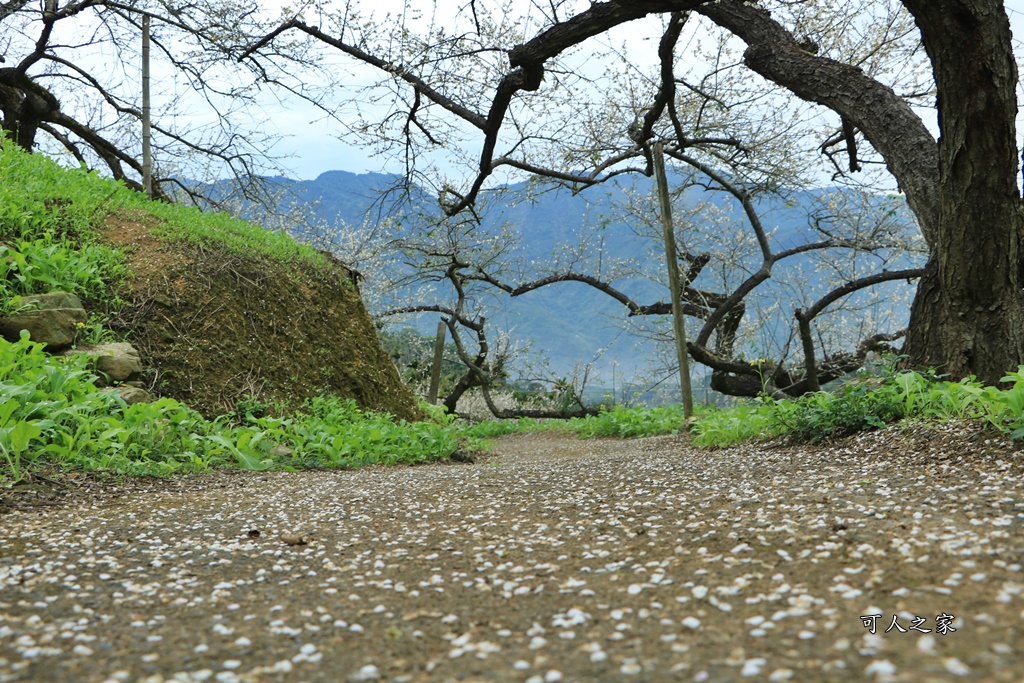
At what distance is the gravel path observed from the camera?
1.49 m

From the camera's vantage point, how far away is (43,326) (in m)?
5.26

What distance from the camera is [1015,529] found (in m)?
2.15

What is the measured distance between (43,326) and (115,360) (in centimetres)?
57

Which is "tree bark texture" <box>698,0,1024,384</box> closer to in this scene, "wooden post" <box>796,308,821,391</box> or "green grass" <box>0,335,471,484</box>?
"wooden post" <box>796,308,821,391</box>

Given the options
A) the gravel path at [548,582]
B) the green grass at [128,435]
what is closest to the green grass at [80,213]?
the green grass at [128,435]

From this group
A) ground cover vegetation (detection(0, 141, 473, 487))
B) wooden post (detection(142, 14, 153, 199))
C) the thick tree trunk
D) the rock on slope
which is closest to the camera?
ground cover vegetation (detection(0, 141, 473, 487))

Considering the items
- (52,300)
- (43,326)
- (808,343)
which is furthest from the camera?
(808,343)

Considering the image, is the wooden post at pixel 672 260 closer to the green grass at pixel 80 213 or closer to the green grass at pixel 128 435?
the green grass at pixel 128 435

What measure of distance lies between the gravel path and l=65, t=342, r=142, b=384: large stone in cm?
219

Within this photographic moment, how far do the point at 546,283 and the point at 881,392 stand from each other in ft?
31.8

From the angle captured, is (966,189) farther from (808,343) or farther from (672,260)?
(808,343)

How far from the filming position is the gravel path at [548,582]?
1.49m

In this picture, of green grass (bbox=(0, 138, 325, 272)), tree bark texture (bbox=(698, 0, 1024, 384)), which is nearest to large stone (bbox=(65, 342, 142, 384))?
green grass (bbox=(0, 138, 325, 272))

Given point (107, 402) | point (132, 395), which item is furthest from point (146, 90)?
point (107, 402)
